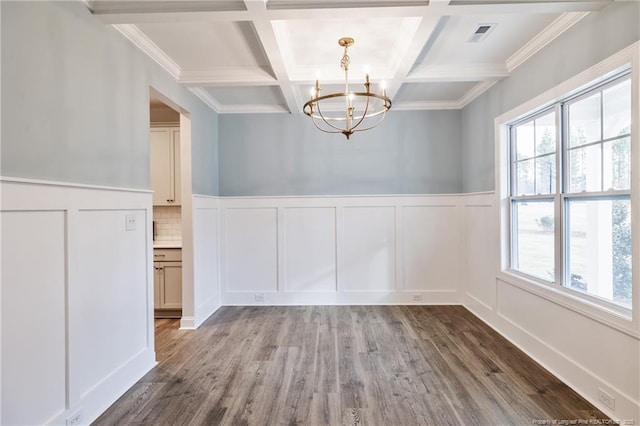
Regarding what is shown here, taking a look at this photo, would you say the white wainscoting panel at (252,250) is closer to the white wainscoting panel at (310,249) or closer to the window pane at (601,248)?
the white wainscoting panel at (310,249)

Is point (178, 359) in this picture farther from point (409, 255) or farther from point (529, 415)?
point (409, 255)

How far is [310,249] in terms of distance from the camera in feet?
14.7

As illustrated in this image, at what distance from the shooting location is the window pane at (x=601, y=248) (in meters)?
2.05

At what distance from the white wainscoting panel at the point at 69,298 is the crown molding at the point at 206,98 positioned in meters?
1.63

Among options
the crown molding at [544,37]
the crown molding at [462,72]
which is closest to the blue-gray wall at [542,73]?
the crown molding at [544,37]

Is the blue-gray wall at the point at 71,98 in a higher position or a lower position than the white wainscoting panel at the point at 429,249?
higher

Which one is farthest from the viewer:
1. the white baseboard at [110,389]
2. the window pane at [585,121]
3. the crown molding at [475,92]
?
the crown molding at [475,92]

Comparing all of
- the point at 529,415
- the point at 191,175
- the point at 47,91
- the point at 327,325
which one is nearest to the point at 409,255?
the point at 327,325

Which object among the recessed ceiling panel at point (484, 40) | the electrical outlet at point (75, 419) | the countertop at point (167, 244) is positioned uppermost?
the recessed ceiling panel at point (484, 40)

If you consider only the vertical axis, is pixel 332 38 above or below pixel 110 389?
above

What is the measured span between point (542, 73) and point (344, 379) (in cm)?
297

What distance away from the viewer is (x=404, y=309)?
423 cm

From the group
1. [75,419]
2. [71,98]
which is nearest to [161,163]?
[71,98]

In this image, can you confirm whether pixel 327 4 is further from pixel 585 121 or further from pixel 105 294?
pixel 105 294
